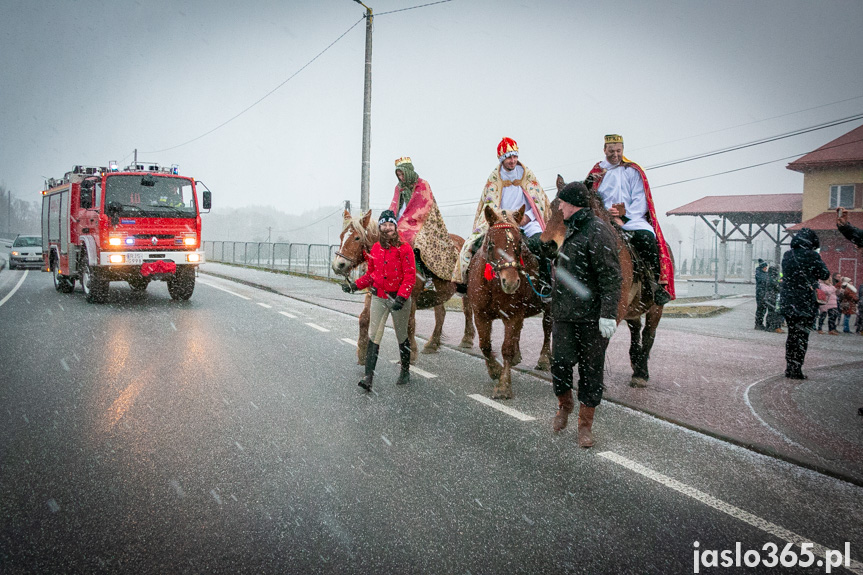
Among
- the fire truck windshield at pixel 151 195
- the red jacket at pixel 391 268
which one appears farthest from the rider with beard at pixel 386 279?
the fire truck windshield at pixel 151 195

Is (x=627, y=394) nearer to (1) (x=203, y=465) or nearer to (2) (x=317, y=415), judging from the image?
(2) (x=317, y=415)

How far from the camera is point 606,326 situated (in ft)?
13.4

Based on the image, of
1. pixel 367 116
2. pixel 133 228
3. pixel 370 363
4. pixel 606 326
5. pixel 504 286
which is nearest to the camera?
pixel 606 326

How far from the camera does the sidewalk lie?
4422 mm

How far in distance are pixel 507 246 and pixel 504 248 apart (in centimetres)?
3

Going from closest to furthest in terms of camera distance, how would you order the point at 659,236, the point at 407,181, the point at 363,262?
the point at 659,236 < the point at 363,262 < the point at 407,181

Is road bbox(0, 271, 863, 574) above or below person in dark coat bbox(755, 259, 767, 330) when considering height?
below

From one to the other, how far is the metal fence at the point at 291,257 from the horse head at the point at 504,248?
14110 millimetres

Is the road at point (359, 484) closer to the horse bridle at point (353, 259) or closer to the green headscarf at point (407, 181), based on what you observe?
the horse bridle at point (353, 259)

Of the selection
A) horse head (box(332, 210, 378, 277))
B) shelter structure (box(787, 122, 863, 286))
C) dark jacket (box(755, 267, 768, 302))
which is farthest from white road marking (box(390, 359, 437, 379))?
shelter structure (box(787, 122, 863, 286))

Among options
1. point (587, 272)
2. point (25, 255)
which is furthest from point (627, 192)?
point (25, 255)

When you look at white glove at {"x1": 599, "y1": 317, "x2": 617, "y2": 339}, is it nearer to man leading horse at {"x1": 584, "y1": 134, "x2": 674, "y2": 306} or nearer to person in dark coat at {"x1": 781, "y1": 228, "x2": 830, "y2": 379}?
man leading horse at {"x1": 584, "y1": 134, "x2": 674, "y2": 306}

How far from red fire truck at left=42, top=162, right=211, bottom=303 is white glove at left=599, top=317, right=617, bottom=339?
1146 centimetres

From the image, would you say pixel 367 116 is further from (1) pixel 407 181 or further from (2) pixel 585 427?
(2) pixel 585 427
